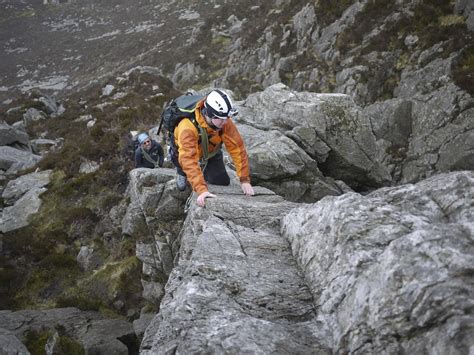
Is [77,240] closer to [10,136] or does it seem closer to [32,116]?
[10,136]

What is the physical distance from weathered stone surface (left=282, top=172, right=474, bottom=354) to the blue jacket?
964 centimetres

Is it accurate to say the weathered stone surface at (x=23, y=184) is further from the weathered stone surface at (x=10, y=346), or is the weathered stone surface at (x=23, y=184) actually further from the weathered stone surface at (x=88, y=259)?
the weathered stone surface at (x=10, y=346)

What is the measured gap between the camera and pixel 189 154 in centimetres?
699

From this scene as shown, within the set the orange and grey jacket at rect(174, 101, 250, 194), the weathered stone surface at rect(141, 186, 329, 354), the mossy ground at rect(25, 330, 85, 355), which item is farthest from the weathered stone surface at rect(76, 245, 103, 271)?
the weathered stone surface at rect(141, 186, 329, 354)

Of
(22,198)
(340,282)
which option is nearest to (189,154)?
(340,282)

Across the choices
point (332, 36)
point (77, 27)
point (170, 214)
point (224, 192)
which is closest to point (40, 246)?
point (170, 214)

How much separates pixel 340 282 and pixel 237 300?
1.31 meters

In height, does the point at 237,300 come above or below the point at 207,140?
below

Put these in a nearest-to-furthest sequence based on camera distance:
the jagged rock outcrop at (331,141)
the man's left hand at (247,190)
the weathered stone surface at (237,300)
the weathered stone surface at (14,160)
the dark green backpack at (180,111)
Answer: the weathered stone surface at (237,300), the dark green backpack at (180,111), the man's left hand at (247,190), the jagged rock outcrop at (331,141), the weathered stone surface at (14,160)

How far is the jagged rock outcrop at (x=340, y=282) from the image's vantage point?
3.20 meters

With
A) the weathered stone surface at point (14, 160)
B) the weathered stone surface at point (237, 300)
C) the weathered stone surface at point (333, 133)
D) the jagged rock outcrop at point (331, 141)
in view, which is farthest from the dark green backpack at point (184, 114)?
the weathered stone surface at point (14, 160)

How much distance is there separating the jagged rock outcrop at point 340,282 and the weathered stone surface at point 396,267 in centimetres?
1

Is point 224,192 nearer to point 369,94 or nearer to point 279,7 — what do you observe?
point 369,94

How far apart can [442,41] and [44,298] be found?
23059mm
